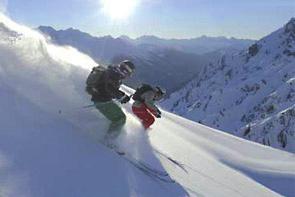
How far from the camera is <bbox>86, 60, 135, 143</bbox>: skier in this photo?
11070mm

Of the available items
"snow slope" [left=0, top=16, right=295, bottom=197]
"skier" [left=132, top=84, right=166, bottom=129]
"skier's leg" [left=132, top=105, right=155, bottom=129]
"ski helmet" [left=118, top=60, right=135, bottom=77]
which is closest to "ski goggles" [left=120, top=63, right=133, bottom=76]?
"ski helmet" [left=118, top=60, right=135, bottom=77]

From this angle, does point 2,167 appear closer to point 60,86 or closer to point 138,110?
point 60,86

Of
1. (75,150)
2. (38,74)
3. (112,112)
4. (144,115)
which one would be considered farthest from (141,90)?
(75,150)

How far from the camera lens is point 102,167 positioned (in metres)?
9.21

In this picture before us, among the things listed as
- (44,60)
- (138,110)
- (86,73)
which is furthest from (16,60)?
(138,110)

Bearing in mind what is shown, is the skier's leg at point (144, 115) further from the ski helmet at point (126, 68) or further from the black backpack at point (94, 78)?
the black backpack at point (94, 78)

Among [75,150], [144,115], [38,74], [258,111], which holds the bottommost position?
[258,111]

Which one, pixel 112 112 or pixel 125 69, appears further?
pixel 125 69

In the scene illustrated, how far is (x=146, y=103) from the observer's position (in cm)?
1359

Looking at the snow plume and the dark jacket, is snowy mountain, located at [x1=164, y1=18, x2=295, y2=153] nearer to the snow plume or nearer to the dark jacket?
the snow plume

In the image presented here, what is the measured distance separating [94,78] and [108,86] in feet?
1.17

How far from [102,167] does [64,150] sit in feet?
2.32

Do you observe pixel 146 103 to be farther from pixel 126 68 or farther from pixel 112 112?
pixel 112 112

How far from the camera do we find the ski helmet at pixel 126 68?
1130 cm
